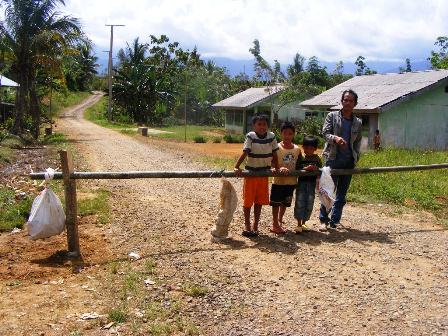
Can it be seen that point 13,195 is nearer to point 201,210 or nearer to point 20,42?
point 201,210

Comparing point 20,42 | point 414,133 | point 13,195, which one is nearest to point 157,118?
point 20,42

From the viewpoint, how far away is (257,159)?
6.04 metres

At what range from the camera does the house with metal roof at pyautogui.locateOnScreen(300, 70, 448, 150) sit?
19.8 meters

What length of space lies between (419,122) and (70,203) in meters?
18.5

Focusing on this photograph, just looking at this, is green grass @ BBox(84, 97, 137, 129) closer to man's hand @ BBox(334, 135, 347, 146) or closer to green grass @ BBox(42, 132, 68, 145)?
green grass @ BBox(42, 132, 68, 145)

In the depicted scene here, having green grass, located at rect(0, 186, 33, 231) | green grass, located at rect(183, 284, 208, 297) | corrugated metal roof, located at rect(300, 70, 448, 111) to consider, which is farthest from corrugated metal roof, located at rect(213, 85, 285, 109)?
green grass, located at rect(183, 284, 208, 297)

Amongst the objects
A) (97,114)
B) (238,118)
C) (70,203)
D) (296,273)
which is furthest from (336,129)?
(97,114)

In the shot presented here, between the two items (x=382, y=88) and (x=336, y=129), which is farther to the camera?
(x=382, y=88)

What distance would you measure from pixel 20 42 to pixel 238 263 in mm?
19029

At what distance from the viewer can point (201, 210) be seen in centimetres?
805

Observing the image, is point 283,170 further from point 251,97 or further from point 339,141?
point 251,97

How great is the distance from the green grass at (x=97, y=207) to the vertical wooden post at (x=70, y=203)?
158 centimetres

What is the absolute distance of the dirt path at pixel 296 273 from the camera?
391cm

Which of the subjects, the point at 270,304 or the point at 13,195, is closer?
the point at 270,304
